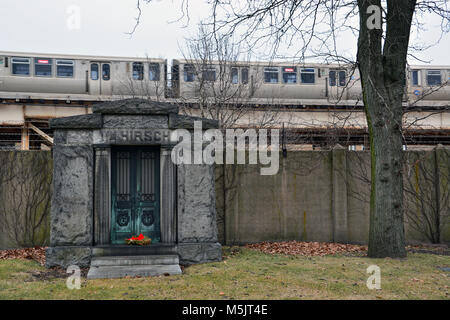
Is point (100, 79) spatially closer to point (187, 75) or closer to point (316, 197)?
point (187, 75)

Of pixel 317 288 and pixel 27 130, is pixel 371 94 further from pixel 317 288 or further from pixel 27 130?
pixel 27 130

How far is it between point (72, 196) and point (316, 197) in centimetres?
636

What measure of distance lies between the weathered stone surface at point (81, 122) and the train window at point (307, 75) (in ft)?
54.9

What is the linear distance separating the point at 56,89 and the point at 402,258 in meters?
18.9

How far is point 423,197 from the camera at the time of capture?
40.4 feet

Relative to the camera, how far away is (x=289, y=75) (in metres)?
24.1

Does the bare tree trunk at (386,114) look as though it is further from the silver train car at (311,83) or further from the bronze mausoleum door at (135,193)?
the silver train car at (311,83)

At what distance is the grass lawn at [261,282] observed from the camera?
671 cm

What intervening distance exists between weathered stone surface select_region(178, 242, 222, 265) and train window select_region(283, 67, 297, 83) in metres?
15.9

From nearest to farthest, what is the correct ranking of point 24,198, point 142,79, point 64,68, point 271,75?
point 24,198
point 142,79
point 64,68
point 271,75

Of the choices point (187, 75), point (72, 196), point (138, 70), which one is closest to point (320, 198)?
point (72, 196)

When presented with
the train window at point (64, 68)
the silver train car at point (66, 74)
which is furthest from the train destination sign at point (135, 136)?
the train window at point (64, 68)

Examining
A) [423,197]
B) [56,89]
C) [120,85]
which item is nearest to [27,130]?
[56,89]

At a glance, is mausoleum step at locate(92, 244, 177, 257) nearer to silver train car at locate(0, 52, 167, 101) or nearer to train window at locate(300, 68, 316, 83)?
silver train car at locate(0, 52, 167, 101)
